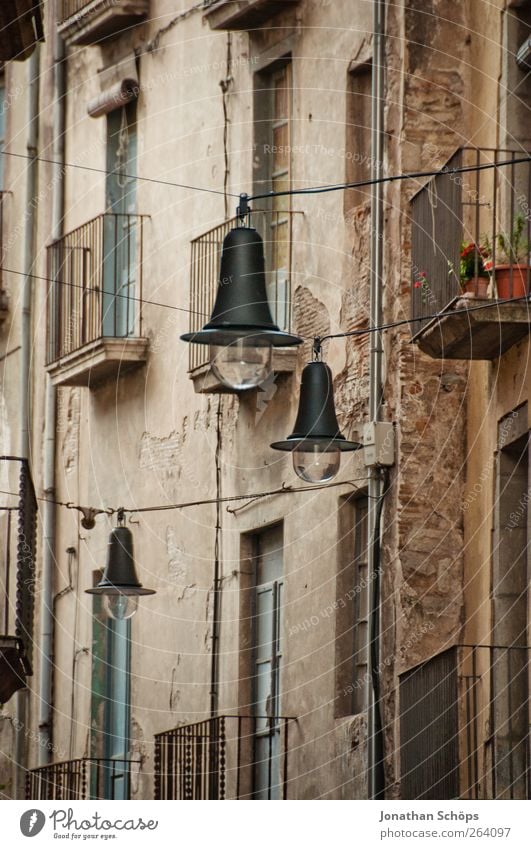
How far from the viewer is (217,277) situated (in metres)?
18.8

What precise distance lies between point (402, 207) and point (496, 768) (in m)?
3.85

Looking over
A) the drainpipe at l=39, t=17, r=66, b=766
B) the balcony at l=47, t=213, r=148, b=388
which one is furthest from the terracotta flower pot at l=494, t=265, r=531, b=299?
the drainpipe at l=39, t=17, r=66, b=766

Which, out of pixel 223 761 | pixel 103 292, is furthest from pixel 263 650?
pixel 103 292

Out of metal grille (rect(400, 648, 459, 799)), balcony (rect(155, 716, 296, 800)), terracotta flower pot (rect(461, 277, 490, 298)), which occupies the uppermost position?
terracotta flower pot (rect(461, 277, 490, 298))

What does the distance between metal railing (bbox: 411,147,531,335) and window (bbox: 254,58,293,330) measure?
2.13m

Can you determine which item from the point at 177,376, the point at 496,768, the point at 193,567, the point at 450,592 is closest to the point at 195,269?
the point at 177,376

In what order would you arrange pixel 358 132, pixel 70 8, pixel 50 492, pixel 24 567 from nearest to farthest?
1. pixel 24 567
2. pixel 358 132
3. pixel 70 8
4. pixel 50 492

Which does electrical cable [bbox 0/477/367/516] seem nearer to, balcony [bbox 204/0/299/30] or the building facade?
the building facade

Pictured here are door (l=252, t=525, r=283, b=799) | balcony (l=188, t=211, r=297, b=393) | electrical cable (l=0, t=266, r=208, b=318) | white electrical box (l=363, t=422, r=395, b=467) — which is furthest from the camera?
electrical cable (l=0, t=266, r=208, b=318)

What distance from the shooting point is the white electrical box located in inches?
659

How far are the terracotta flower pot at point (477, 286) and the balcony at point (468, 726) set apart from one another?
2.08 m

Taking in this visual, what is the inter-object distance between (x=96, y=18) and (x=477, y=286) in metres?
7.03

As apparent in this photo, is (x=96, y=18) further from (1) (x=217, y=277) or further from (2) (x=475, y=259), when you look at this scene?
(2) (x=475, y=259)
